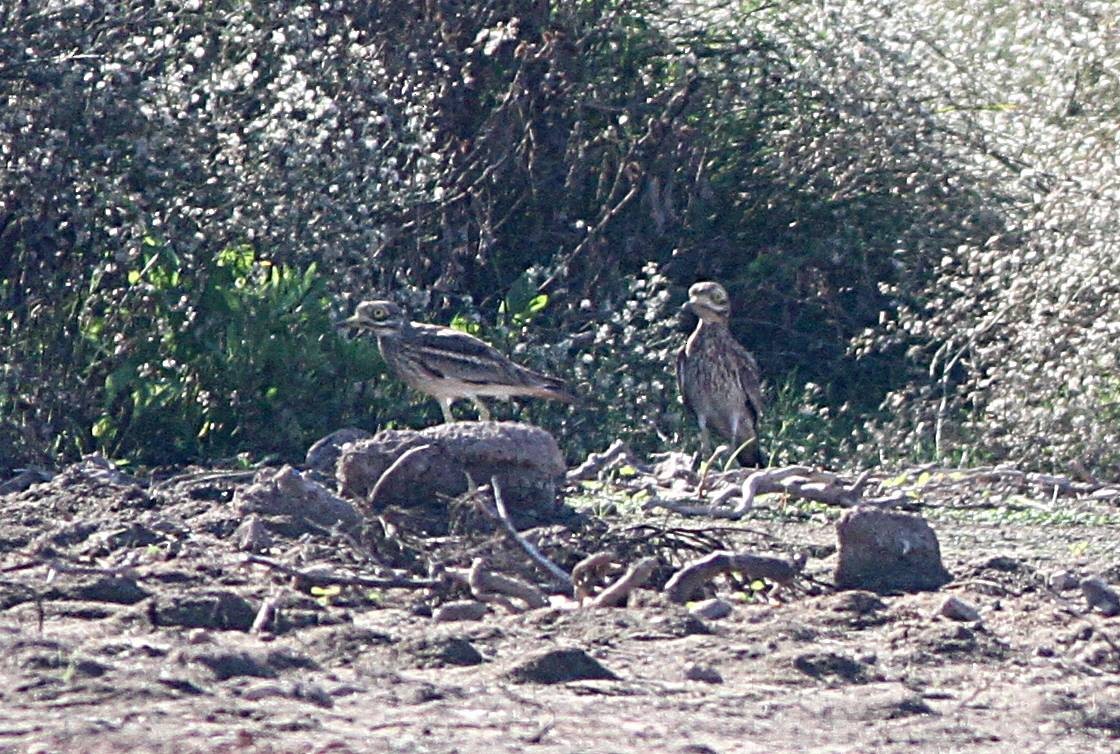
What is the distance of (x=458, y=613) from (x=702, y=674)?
40.1 inches

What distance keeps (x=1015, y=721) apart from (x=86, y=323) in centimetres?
618

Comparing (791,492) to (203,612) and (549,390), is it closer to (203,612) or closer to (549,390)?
(549,390)

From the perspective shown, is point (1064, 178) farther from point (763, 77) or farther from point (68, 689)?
point (68, 689)

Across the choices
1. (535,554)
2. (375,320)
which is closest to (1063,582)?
(535,554)

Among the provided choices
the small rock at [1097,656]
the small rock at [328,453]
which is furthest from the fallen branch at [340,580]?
the small rock at [328,453]

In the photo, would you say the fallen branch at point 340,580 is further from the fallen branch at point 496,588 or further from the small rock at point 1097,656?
the small rock at point 1097,656

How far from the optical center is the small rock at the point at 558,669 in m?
5.05

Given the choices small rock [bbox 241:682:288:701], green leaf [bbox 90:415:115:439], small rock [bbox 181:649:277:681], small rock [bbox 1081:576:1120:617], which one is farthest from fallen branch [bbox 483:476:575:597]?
green leaf [bbox 90:415:115:439]

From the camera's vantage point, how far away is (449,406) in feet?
34.6

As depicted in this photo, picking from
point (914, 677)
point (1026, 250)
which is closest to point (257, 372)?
point (1026, 250)

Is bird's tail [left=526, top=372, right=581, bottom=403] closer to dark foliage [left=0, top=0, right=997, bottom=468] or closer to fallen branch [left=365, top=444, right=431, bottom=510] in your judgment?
dark foliage [left=0, top=0, right=997, bottom=468]

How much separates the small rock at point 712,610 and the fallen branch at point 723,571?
4.8 inches

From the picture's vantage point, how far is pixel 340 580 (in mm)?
6188

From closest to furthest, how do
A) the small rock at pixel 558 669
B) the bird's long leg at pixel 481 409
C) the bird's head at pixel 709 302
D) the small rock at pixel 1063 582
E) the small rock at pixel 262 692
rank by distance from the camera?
1. the small rock at pixel 262 692
2. the small rock at pixel 558 669
3. the small rock at pixel 1063 582
4. the bird's long leg at pixel 481 409
5. the bird's head at pixel 709 302
